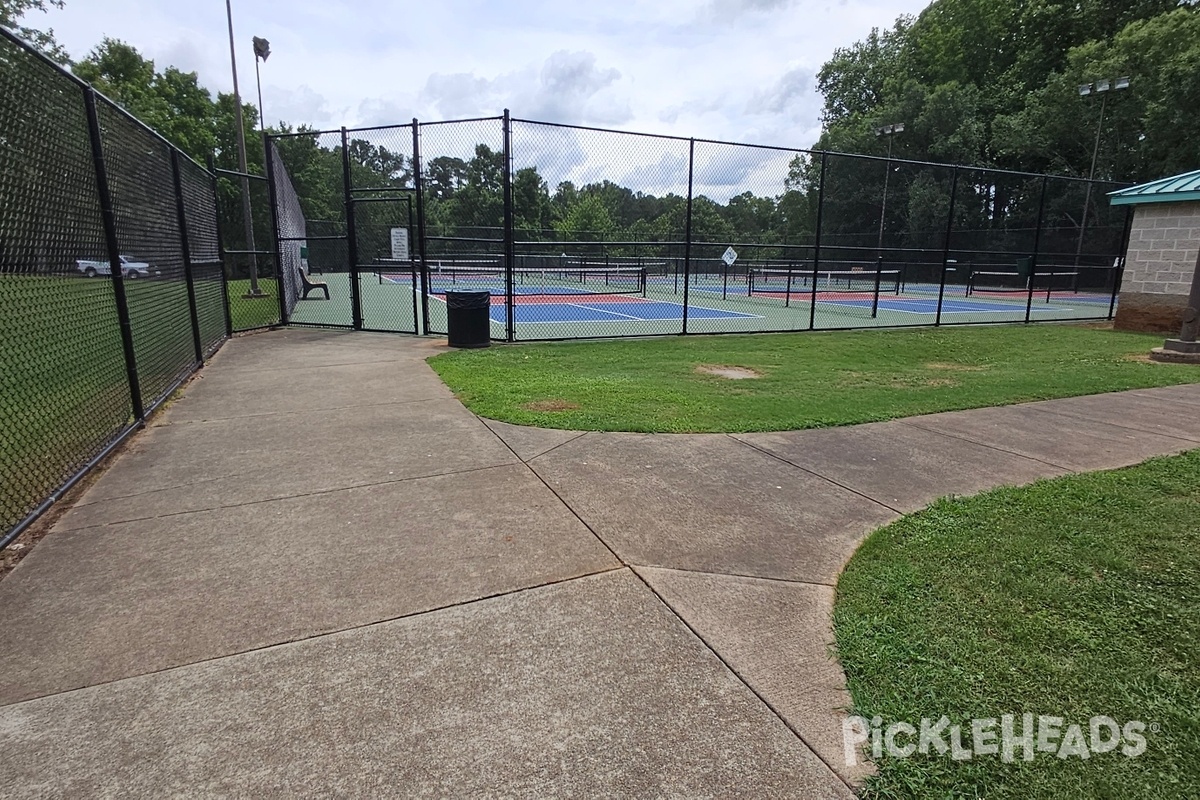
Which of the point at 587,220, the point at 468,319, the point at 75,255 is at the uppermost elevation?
the point at 587,220

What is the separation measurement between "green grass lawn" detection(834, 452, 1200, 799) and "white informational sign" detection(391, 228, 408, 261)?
9.79 meters

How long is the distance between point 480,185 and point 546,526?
10.3m

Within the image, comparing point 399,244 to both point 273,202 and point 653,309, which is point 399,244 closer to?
point 273,202

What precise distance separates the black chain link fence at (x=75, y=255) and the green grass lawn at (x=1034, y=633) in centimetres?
422

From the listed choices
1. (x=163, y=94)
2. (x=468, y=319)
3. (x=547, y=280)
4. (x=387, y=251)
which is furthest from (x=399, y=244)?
(x=163, y=94)

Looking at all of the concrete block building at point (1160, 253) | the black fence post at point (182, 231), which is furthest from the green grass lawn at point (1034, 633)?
the concrete block building at point (1160, 253)

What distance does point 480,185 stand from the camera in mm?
12250

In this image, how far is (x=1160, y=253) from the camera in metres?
12.6

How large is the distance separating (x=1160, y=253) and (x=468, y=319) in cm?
1382

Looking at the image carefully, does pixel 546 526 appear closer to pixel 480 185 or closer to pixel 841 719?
pixel 841 719

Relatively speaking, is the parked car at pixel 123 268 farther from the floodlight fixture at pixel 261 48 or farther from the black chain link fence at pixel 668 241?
the floodlight fixture at pixel 261 48

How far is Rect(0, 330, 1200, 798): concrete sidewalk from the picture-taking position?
6.19ft

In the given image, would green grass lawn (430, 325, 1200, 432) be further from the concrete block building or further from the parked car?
the parked car

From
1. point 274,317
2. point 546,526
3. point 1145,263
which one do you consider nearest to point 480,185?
point 274,317
